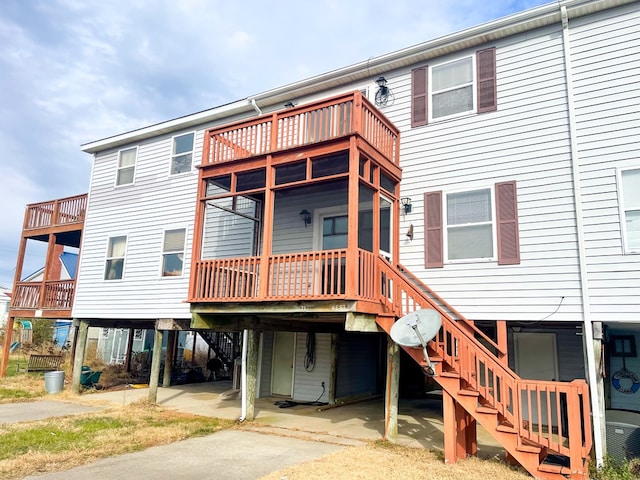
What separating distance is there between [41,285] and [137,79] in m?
9.51

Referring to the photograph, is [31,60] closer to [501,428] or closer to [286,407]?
[286,407]

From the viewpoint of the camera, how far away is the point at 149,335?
24656 millimetres

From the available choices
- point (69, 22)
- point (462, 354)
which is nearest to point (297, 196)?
point (462, 354)

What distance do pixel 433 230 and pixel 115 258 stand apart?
10.2 m

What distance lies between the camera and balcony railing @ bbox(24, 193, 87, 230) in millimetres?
16016

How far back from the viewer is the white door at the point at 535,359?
9.79m

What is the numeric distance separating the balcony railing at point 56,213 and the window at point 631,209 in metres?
Answer: 15.5

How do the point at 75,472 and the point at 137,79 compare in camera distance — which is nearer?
the point at 75,472

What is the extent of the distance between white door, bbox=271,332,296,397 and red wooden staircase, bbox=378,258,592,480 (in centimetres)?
592

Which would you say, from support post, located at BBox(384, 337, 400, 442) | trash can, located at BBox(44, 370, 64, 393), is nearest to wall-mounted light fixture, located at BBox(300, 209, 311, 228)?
support post, located at BBox(384, 337, 400, 442)

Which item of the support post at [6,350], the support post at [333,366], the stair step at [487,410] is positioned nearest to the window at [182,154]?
the support post at [333,366]

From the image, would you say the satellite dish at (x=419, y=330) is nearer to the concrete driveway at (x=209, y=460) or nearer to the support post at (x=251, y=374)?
the concrete driveway at (x=209, y=460)

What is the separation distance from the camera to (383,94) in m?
10.6

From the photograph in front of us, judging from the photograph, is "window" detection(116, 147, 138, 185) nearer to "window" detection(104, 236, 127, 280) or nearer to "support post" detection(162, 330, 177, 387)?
"window" detection(104, 236, 127, 280)
